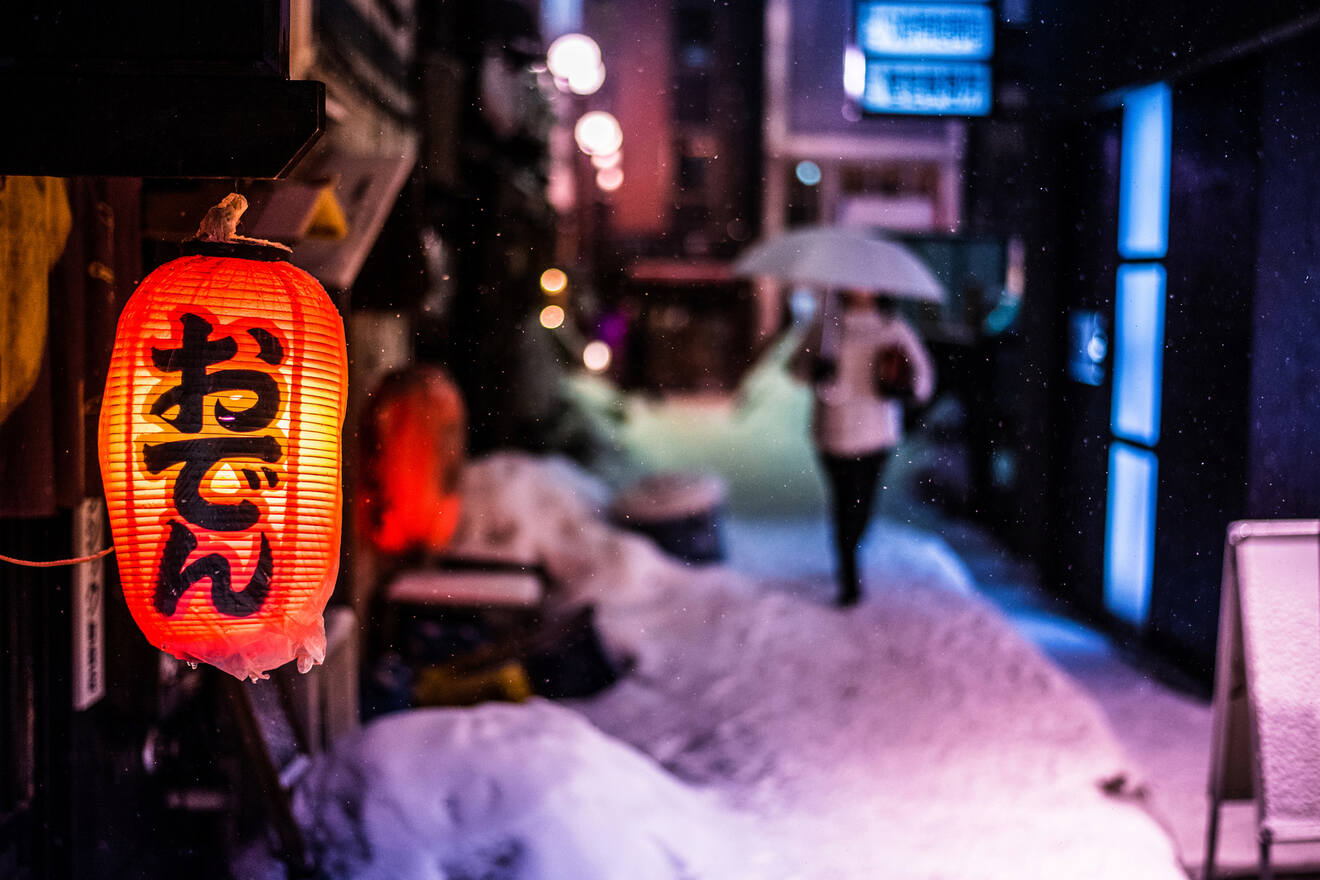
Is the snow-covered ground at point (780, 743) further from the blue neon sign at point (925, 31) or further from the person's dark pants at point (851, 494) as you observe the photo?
the blue neon sign at point (925, 31)

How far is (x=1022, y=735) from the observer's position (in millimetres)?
6809

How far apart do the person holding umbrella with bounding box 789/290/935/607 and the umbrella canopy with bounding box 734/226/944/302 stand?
0.31m

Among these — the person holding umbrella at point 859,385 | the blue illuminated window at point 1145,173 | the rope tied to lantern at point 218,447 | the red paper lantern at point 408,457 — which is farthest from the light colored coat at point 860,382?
the rope tied to lantern at point 218,447

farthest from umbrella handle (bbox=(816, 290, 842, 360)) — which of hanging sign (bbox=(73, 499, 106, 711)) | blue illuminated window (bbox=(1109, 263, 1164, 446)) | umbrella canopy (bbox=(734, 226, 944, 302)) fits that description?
hanging sign (bbox=(73, 499, 106, 711))

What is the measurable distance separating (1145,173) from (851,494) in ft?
11.6

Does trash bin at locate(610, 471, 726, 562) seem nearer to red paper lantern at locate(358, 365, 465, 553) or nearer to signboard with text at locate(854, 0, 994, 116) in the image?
red paper lantern at locate(358, 365, 465, 553)

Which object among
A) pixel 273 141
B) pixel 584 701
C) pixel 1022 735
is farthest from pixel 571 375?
pixel 273 141

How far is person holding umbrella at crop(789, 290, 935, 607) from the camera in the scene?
28.6ft

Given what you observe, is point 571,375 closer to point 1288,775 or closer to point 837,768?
point 837,768

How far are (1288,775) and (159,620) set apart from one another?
445cm

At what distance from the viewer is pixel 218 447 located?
3.17 metres

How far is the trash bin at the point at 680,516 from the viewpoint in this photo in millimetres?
10906

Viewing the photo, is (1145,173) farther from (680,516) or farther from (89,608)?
(89,608)

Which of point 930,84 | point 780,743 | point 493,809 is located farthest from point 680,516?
point 493,809
